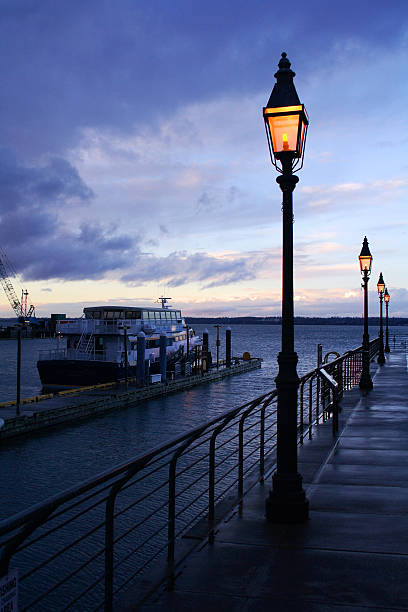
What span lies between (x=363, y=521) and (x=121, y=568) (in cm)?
861

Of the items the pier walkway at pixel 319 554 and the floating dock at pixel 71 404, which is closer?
the pier walkway at pixel 319 554

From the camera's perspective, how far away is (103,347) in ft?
159

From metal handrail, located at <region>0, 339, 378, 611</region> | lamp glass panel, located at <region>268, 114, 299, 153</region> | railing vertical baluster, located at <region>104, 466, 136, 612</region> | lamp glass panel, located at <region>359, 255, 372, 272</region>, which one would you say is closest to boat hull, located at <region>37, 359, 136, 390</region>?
metal handrail, located at <region>0, 339, 378, 611</region>

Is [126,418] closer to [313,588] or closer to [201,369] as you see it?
[201,369]

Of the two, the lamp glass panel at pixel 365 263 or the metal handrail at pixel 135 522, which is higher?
the lamp glass panel at pixel 365 263

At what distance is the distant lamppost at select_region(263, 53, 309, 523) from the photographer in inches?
228

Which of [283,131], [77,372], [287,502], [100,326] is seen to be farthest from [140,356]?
[283,131]

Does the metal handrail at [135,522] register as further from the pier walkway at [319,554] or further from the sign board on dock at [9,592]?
the pier walkway at [319,554]

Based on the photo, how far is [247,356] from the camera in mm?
72938

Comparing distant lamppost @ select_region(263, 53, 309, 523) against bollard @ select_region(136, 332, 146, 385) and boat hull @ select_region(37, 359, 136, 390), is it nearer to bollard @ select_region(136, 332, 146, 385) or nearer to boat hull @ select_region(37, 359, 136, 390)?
bollard @ select_region(136, 332, 146, 385)

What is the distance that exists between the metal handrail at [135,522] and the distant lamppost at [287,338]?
0.42 metres

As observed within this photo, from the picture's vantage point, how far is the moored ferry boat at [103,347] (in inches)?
1775

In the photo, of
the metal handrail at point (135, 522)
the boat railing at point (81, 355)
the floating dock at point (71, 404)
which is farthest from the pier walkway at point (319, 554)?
the boat railing at point (81, 355)

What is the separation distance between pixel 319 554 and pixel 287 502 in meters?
0.85
